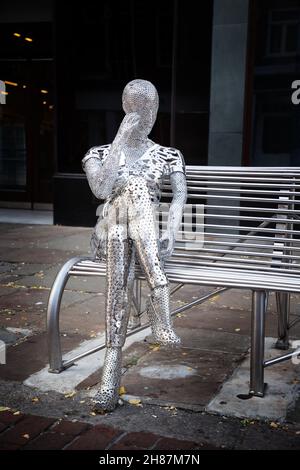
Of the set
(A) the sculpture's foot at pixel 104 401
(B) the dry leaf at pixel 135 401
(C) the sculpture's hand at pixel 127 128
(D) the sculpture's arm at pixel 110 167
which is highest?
(C) the sculpture's hand at pixel 127 128

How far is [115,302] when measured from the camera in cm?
301

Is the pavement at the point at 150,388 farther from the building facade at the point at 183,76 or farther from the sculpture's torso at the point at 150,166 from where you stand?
the building facade at the point at 183,76

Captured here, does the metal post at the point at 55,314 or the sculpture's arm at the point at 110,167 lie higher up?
the sculpture's arm at the point at 110,167

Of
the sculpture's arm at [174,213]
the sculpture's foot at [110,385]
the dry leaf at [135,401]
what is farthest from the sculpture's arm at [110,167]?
the dry leaf at [135,401]

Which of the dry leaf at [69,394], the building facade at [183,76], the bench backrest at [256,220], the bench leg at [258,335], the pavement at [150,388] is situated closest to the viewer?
the pavement at [150,388]

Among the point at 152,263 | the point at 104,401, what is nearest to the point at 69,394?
the point at 104,401

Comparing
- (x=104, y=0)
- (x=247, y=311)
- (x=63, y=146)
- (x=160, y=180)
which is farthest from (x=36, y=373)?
(x=104, y=0)

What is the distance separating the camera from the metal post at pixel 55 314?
333 centimetres

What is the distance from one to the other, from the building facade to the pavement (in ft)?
12.6

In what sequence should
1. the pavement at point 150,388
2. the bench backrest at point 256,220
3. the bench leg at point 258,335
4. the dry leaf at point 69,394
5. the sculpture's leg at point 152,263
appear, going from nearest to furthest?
the pavement at point 150,388 < the sculpture's leg at point 152,263 < the bench leg at point 258,335 < the dry leaf at point 69,394 < the bench backrest at point 256,220

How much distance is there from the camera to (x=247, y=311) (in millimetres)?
4949

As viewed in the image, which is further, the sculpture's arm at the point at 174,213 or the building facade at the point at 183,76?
the building facade at the point at 183,76

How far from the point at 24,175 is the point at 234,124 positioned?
17.7ft

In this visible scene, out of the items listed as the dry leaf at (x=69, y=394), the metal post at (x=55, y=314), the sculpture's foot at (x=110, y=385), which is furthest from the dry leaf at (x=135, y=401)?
the metal post at (x=55, y=314)
